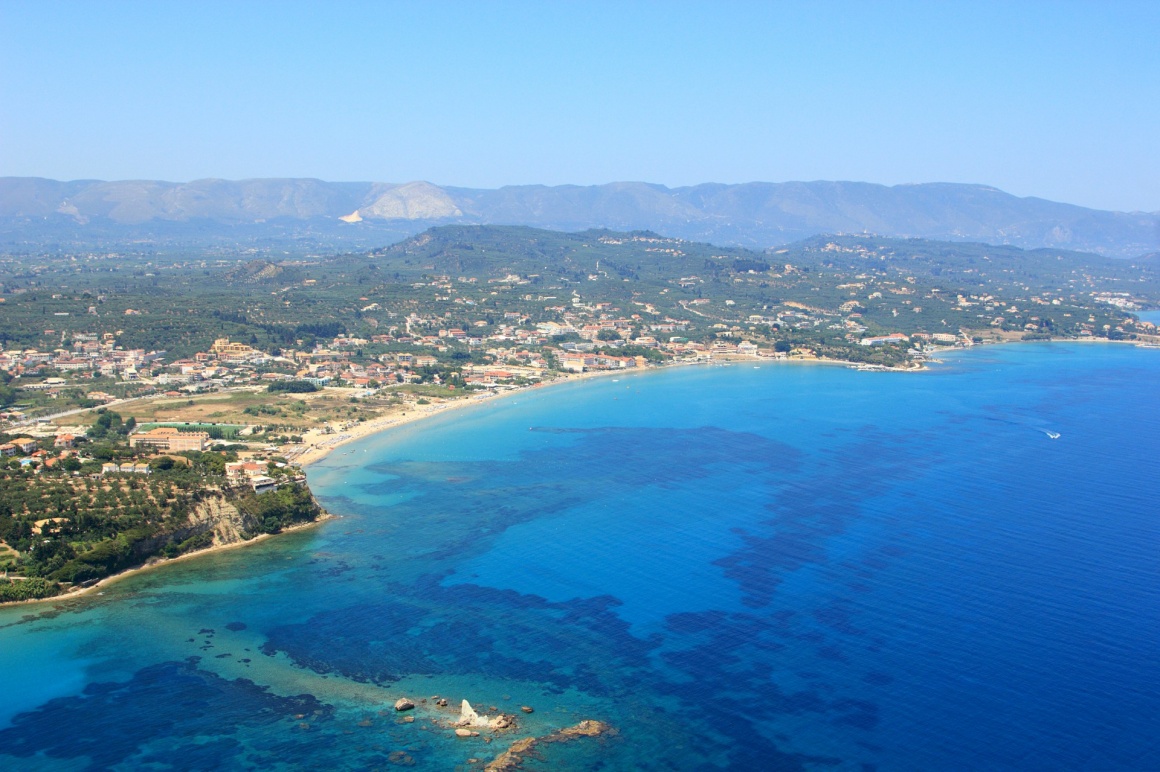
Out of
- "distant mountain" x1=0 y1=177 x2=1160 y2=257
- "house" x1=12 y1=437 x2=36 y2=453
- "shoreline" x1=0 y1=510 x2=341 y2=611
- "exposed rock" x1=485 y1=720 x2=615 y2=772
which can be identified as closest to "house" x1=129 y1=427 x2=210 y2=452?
"house" x1=12 y1=437 x2=36 y2=453

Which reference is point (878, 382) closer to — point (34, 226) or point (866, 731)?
point (866, 731)

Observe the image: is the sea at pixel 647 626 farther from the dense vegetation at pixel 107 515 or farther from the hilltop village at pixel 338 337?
the hilltop village at pixel 338 337

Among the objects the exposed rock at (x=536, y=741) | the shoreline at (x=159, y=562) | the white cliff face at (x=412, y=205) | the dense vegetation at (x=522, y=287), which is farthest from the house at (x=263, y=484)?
the white cliff face at (x=412, y=205)

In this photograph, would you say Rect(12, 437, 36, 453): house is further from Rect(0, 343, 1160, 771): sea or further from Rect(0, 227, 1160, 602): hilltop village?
Rect(0, 343, 1160, 771): sea

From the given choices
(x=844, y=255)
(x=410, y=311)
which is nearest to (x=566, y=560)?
(x=410, y=311)

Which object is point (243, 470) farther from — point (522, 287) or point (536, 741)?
point (522, 287)
